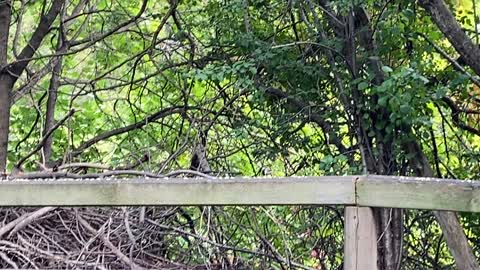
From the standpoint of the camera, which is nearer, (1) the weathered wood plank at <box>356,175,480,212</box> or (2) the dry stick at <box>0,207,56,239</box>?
(1) the weathered wood plank at <box>356,175,480,212</box>

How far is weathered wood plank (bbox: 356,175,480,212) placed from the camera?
174cm

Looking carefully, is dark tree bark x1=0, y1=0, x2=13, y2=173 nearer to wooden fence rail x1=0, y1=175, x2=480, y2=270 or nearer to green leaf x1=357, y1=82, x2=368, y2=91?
green leaf x1=357, y1=82, x2=368, y2=91

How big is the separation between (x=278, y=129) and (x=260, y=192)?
196 centimetres

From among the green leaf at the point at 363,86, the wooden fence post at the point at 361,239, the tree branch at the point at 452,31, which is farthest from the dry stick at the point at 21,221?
the tree branch at the point at 452,31

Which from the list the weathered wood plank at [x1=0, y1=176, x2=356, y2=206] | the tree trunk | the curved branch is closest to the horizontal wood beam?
the weathered wood plank at [x1=0, y1=176, x2=356, y2=206]

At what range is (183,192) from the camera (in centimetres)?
195

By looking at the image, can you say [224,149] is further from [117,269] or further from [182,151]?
[117,269]

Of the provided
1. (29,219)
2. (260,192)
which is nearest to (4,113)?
(29,219)

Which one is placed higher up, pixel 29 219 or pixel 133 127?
pixel 133 127

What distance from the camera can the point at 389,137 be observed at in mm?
3559

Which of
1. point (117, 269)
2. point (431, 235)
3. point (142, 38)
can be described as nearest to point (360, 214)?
point (117, 269)

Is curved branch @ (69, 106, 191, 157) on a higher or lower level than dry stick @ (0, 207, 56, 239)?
higher

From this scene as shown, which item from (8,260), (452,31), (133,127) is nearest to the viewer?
(8,260)

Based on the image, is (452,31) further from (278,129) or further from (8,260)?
(8,260)
